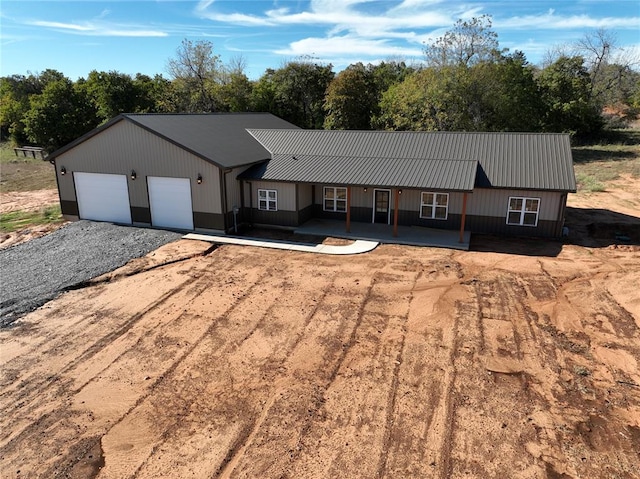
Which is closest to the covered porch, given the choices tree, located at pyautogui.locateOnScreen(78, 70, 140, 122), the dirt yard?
the dirt yard

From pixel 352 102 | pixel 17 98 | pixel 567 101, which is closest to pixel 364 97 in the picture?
pixel 352 102

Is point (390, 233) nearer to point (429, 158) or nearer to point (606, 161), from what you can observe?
point (429, 158)

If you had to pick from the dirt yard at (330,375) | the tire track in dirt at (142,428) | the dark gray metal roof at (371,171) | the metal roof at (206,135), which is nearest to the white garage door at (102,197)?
the metal roof at (206,135)

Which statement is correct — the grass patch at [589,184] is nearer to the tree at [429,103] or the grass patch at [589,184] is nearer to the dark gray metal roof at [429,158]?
the dark gray metal roof at [429,158]

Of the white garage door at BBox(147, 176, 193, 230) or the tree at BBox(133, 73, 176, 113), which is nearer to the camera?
the white garage door at BBox(147, 176, 193, 230)

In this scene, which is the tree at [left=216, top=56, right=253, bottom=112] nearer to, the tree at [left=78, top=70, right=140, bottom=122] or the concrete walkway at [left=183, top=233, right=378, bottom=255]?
the tree at [left=78, top=70, right=140, bottom=122]

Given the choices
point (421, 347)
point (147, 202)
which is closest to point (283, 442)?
point (421, 347)
